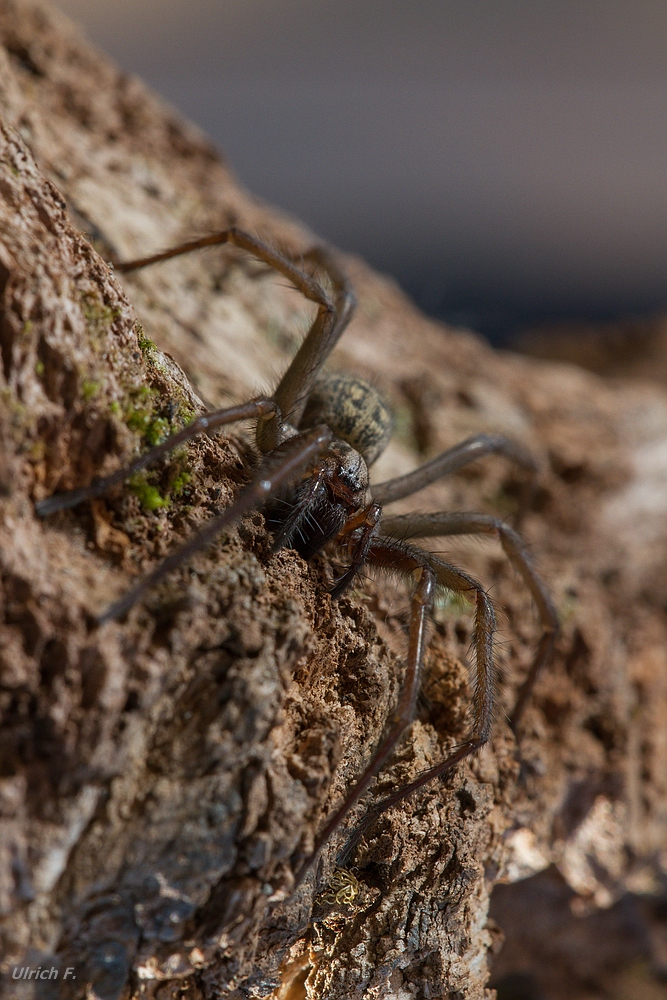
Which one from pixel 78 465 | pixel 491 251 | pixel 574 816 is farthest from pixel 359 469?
pixel 491 251

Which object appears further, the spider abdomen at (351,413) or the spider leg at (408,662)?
the spider abdomen at (351,413)

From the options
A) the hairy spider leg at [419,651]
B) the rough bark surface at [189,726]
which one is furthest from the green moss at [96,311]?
the hairy spider leg at [419,651]

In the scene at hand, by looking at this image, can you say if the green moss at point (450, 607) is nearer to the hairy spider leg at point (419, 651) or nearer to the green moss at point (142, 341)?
the hairy spider leg at point (419, 651)

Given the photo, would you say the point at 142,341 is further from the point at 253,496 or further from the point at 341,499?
the point at 341,499

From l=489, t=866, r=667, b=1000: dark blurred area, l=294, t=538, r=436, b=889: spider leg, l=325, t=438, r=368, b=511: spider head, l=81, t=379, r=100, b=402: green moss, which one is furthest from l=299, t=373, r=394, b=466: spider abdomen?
l=489, t=866, r=667, b=1000: dark blurred area

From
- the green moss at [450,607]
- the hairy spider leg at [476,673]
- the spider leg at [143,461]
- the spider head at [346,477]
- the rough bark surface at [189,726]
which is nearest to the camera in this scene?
the rough bark surface at [189,726]

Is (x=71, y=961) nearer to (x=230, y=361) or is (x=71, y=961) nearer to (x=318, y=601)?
(x=318, y=601)

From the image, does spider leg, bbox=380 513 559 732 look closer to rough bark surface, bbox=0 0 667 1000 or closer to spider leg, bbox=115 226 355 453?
rough bark surface, bbox=0 0 667 1000
